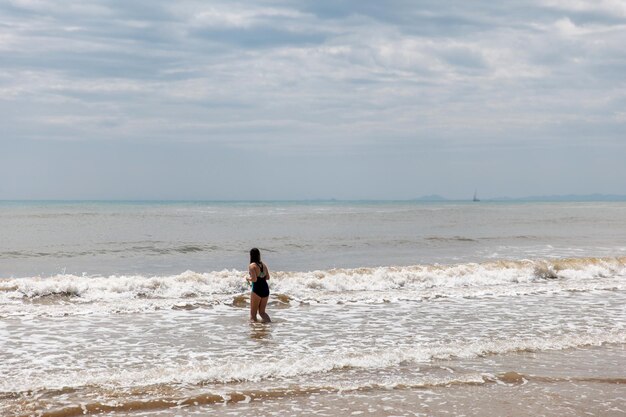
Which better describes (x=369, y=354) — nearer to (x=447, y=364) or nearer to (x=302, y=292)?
(x=447, y=364)

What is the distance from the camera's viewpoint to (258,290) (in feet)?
46.0

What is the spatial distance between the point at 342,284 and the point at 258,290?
19.2 feet

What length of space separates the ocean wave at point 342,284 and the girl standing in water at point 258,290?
92.8 inches

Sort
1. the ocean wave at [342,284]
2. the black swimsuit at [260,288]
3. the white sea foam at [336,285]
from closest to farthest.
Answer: the black swimsuit at [260,288]
the white sea foam at [336,285]
the ocean wave at [342,284]

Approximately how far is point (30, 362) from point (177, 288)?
8095 millimetres

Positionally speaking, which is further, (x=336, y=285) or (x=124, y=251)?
(x=124, y=251)

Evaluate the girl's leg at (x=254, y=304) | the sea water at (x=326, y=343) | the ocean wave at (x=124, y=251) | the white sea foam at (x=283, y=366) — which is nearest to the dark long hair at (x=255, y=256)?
the girl's leg at (x=254, y=304)

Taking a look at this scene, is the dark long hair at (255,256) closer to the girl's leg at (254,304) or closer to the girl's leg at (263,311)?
the girl's leg at (254,304)

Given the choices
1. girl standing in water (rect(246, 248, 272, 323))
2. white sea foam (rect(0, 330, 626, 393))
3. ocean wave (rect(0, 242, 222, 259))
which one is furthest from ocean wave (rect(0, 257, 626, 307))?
ocean wave (rect(0, 242, 222, 259))

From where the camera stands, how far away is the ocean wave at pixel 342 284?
56.0ft

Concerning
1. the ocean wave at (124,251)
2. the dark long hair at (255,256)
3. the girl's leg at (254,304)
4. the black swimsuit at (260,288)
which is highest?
the dark long hair at (255,256)

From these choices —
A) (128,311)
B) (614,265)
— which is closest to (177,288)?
(128,311)

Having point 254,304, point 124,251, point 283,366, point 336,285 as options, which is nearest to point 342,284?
point 336,285

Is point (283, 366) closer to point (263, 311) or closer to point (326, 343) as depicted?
point (326, 343)
